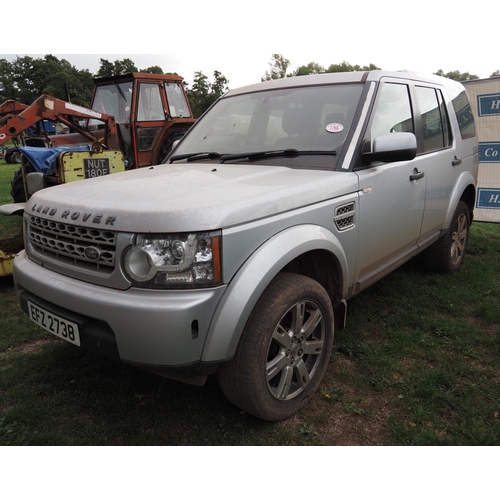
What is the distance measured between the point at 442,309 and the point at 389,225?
126 cm

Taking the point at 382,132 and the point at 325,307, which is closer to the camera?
the point at 325,307

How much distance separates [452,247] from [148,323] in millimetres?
3841

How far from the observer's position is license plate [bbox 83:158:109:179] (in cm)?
623

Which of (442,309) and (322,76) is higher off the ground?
(322,76)

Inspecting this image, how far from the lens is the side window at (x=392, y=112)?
3.09 meters

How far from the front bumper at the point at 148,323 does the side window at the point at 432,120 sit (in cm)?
272

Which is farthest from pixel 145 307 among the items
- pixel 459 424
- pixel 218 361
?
pixel 459 424

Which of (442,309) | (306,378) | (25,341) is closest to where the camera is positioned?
(306,378)

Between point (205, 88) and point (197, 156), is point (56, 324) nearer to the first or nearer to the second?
point (197, 156)

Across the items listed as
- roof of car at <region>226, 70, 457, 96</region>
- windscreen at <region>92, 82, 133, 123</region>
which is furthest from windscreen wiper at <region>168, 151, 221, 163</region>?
windscreen at <region>92, 82, 133, 123</region>

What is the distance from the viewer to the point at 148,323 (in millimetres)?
1909

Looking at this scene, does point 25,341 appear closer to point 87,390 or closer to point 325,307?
point 87,390

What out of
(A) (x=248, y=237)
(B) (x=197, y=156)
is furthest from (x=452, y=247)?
(A) (x=248, y=237)

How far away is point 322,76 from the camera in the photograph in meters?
3.30
